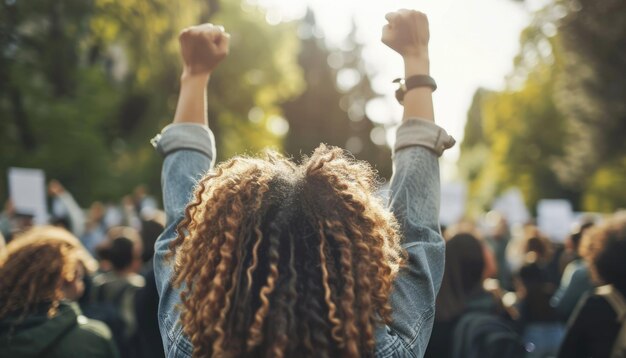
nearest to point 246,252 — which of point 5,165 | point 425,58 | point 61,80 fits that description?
point 425,58

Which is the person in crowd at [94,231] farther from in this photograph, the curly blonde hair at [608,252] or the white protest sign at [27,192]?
the curly blonde hair at [608,252]

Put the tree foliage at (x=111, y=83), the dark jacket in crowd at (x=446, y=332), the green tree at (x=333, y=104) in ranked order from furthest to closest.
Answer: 1. the green tree at (x=333, y=104)
2. the tree foliage at (x=111, y=83)
3. the dark jacket in crowd at (x=446, y=332)

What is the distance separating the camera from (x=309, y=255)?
1.58 m

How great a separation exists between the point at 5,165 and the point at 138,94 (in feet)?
35.6

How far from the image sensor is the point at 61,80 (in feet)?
69.0

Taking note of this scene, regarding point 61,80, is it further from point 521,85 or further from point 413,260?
point 521,85

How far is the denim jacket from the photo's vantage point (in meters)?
1.68

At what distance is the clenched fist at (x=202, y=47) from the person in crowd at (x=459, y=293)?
2.31 m

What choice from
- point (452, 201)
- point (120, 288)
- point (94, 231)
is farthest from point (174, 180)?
point (452, 201)

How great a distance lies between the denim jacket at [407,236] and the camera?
168 cm

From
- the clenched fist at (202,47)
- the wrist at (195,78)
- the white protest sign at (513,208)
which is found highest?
the white protest sign at (513,208)

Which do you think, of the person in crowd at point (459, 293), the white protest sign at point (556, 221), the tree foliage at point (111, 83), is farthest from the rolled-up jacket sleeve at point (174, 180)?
the white protest sign at point (556, 221)

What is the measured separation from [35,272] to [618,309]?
8.79 ft

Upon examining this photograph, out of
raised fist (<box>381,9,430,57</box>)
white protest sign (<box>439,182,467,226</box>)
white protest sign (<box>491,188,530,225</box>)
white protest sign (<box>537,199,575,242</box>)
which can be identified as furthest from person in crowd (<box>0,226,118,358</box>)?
white protest sign (<box>491,188,530,225</box>)
